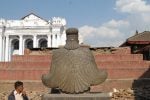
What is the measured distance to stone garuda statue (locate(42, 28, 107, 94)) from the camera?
6.25 m

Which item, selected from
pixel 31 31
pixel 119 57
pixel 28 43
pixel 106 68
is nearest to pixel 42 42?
pixel 28 43

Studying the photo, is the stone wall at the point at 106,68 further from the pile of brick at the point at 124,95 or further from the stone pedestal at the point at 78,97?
the stone pedestal at the point at 78,97

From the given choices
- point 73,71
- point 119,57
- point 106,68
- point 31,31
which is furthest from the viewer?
point 31,31

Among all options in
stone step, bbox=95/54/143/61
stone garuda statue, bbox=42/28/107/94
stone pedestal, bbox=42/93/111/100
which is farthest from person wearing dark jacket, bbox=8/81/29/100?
stone step, bbox=95/54/143/61

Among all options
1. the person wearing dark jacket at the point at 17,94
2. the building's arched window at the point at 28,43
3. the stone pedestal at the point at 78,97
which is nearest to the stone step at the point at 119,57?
the stone pedestal at the point at 78,97

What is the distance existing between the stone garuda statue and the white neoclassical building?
41144 millimetres

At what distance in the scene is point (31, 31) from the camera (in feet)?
161

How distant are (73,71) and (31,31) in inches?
1696

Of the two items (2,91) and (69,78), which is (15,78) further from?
(69,78)

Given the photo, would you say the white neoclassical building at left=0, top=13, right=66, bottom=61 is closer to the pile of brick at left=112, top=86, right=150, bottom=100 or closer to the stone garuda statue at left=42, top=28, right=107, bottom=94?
the pile of brick at left=112, top=86, right=150, bottom=100

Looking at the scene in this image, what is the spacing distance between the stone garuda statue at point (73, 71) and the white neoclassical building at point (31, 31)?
135ft

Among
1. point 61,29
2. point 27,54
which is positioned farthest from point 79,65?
point 61,29

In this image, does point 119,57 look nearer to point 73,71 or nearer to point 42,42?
point 73,71

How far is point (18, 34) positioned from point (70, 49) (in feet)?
142
